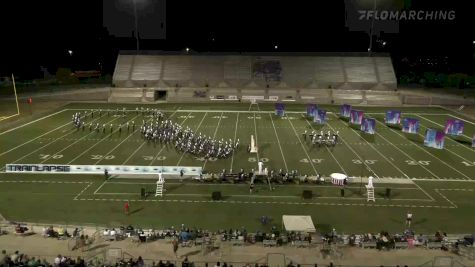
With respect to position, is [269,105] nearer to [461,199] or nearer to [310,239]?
[461,199]

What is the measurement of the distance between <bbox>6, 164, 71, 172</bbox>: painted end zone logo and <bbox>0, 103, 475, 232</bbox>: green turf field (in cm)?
36

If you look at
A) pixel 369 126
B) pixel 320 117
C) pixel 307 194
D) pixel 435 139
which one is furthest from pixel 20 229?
pixel 320 117

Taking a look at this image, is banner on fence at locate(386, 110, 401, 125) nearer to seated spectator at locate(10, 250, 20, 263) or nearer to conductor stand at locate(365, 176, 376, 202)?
conductor stand at locate(365, 176, 376, 202)

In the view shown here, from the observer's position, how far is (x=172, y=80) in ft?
186

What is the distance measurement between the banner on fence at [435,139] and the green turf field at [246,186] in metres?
0.45

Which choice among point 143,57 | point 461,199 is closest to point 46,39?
point 143,57

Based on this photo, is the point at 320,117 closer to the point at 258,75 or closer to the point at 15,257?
the point at 258,75

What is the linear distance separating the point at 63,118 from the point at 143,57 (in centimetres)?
2284

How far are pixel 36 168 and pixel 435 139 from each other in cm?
2320

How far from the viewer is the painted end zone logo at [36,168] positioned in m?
22.6

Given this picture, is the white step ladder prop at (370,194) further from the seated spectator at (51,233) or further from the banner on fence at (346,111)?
the banner on fence at (346,111)

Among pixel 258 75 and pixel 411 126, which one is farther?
pixel 258 75

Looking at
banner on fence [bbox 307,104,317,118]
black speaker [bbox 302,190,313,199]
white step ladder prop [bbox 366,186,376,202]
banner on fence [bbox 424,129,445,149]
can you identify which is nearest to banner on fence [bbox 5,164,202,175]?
black speaker [bbox 302,190,313,199]

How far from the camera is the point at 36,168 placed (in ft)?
74.7
